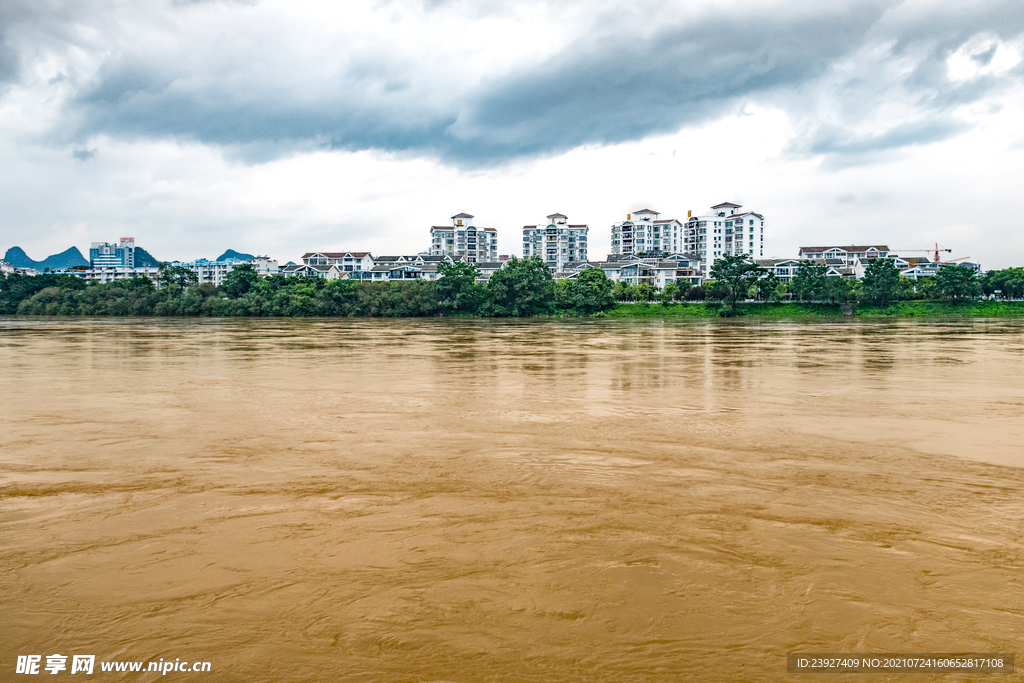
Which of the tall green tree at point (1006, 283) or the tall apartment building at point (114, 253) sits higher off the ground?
the tall apartment building at point (114, 253)

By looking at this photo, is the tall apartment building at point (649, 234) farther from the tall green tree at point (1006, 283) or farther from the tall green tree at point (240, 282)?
the tall green tree at point (240, 282)

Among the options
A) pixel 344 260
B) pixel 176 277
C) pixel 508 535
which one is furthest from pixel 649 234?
pixel 508 535

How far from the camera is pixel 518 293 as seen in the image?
53938 millimetres

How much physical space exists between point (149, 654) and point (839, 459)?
6170 millimetres

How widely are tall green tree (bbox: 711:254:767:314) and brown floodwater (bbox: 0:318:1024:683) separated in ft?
144

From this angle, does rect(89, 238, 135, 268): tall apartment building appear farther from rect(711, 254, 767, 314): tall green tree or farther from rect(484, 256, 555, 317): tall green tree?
rect(711, 254, 767, 314): tall green tree

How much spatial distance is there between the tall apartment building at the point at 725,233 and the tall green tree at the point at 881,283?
1152 inches

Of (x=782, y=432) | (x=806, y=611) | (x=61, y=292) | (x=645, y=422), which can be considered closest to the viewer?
(x=806, y=611)

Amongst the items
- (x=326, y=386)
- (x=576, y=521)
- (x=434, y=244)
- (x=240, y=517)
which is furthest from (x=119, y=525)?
(x=434, y=244)

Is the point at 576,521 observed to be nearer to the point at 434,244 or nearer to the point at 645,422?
the point at 645,422

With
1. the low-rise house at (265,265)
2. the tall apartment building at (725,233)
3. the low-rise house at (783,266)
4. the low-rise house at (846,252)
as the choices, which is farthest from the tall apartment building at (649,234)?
the low-rise house at (265,265)

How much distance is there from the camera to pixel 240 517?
16.7 ft

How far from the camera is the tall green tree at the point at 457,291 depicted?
5444 cm

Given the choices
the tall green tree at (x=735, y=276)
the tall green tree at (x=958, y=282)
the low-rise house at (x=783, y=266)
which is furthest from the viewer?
the low-rise house at (x=783, y=266)
